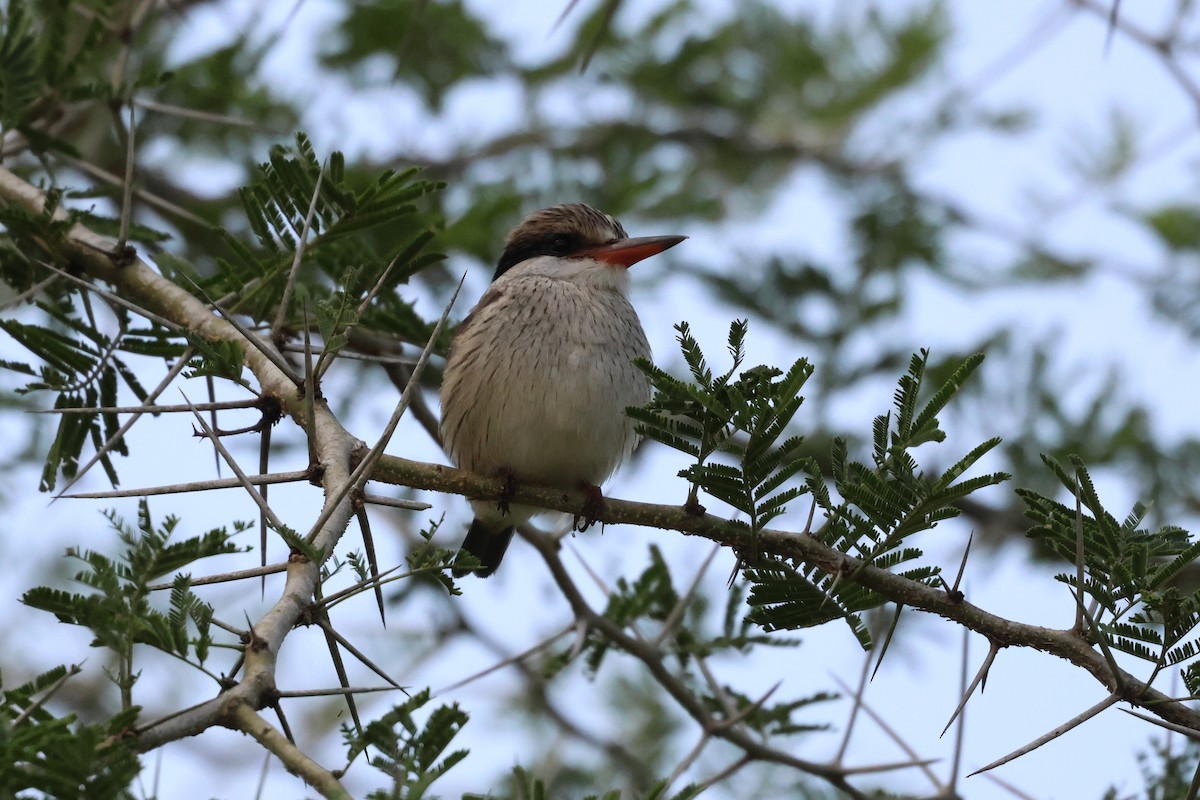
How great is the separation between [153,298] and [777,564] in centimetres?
179

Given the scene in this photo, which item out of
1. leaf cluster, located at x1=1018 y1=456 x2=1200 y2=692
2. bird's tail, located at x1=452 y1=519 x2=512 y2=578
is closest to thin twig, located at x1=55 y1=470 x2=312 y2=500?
leaf cluster, located at x1=1018 y1=456 x2=1200 y2=692

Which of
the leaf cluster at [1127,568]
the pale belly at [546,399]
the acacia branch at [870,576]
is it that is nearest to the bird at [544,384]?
the pale belly at [546,399]

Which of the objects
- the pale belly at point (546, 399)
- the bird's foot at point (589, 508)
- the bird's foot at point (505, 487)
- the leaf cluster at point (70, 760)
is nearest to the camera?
the leaf cluster at point (70, 760)

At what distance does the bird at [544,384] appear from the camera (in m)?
4.18

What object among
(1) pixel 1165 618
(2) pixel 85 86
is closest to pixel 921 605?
(1) pixel 1165 618

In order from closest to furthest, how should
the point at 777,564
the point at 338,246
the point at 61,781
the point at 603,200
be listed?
the point at 61,781
the point at 777,564
the point at 338,246
the point at 603,200

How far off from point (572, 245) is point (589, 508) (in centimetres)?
207

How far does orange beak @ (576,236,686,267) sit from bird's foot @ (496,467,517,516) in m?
1.12

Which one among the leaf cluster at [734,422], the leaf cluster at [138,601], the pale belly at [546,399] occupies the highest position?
the pale belly at [546,399]

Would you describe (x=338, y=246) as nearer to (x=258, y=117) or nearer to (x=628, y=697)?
A: (x=258, y=117)

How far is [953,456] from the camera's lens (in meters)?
5.78

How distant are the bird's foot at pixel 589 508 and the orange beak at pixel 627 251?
3.44ft

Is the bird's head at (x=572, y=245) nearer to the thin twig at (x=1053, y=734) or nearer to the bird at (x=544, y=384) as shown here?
the bird at (x=544, y=384)

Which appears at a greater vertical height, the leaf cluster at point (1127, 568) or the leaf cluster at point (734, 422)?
the leaf cluster at point (734, 422)
